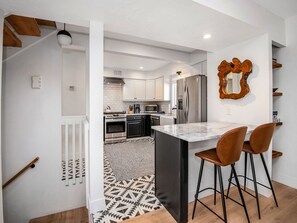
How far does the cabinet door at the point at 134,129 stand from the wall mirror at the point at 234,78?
333 cm

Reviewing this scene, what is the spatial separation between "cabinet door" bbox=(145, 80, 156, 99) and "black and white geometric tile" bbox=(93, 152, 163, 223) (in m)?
3.65

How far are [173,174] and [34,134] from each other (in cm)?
230

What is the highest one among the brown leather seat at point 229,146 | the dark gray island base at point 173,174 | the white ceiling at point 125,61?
the white ceiling at point 125,61

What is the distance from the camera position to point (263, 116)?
2088 mm

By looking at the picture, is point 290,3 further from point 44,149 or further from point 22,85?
point 44,149

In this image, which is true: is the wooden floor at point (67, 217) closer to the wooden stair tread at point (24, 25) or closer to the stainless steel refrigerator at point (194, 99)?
the stainless steel refrigerator at point (194, 99)

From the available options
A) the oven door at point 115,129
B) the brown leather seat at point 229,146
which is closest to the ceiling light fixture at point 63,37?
the brown leather seat at point 229,146

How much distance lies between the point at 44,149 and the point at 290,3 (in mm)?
4178

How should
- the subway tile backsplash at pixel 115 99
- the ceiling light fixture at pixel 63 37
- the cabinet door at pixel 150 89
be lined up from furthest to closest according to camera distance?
the cabinet door at pixel 150 89, the subway tile backsplash at pixel 115 99, the ceiling light fixture at pixel 63 37

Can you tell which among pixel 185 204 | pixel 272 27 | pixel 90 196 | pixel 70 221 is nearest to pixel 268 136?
pixel 185 204

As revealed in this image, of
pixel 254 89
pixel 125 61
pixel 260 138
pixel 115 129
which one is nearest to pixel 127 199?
pixel 260 138

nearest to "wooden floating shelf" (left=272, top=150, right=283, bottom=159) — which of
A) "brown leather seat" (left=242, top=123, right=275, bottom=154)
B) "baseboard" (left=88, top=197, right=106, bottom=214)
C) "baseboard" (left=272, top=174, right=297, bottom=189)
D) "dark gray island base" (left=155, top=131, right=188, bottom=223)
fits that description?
"baseboard" (left=272, top=174, right=297, bottom=189)

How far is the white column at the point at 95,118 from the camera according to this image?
174 centimetres

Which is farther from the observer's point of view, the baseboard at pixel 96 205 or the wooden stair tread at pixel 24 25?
the wooden stair tread at pixel 24 25
